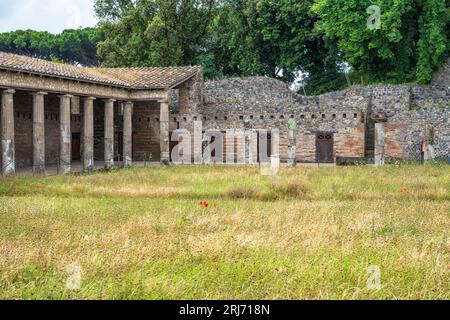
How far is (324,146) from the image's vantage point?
28.7 meters

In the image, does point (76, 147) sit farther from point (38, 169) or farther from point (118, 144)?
point (38, 169)

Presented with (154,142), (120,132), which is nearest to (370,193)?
(154,142)

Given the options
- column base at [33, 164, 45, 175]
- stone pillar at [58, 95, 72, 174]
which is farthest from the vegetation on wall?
column base at [33, 164, 45, 175]

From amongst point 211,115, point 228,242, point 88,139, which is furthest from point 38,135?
point 228,242

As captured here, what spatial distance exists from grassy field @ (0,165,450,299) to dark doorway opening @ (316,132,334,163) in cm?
1370

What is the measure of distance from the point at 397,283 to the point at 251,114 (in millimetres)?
23947

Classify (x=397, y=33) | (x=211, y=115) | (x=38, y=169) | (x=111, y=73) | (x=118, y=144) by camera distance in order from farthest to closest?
(x=118, y=144) < (x=211, y=115) < (x=111, y=73) < (x=397, y=33) < (x=38, y=169)

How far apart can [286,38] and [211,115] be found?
10.8 meters

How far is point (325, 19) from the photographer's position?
31.1 meters

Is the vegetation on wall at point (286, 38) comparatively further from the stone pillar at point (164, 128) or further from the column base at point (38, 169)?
the column base at point (38, 169)

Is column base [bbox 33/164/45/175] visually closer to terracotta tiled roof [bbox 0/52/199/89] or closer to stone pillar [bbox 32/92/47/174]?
stone pillar [bbox 32/92/47/174]
